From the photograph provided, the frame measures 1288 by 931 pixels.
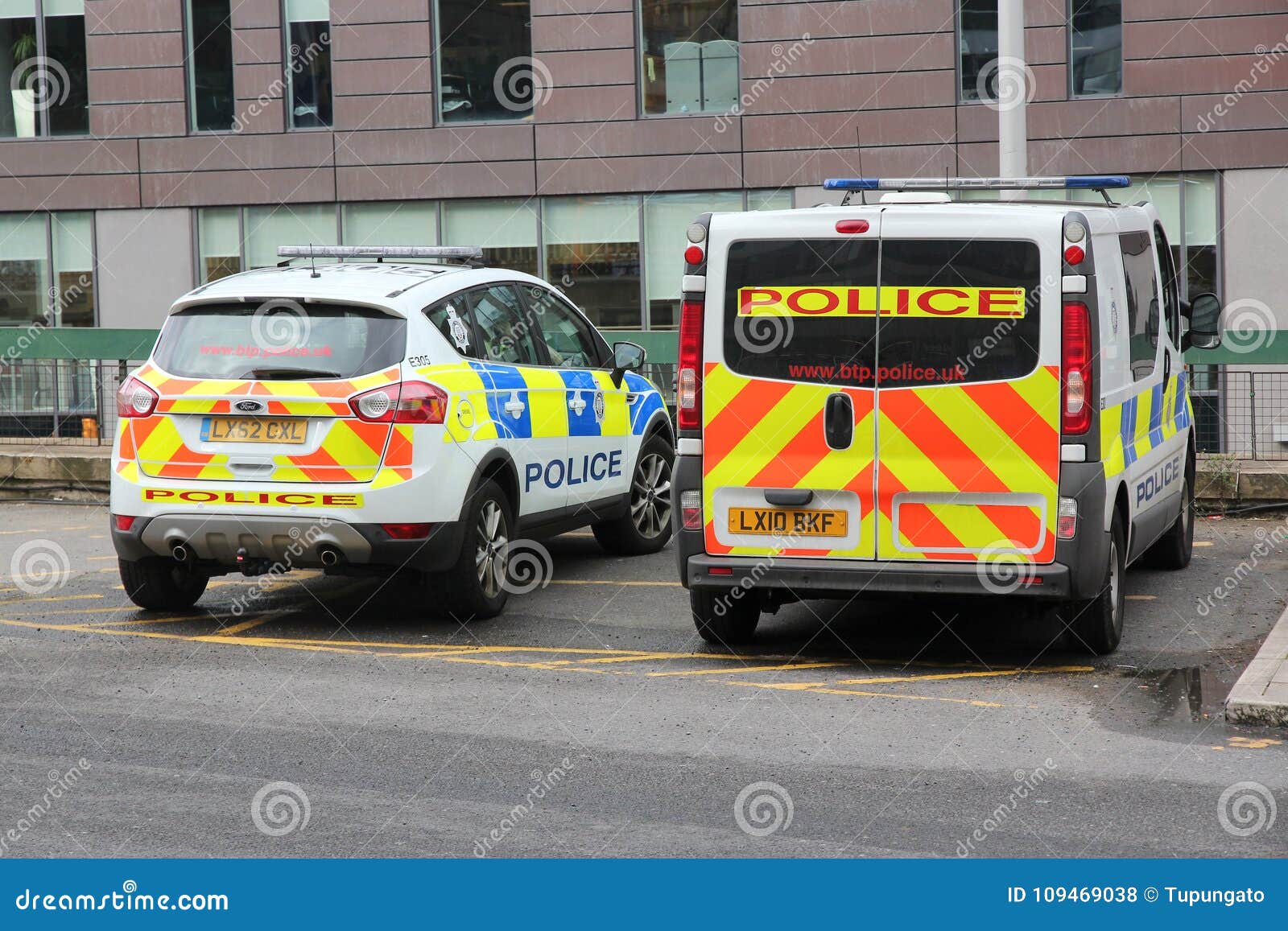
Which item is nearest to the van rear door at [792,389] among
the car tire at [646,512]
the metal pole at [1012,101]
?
the car tire at [646,512]

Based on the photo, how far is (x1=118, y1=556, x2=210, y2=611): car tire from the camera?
913 centimetres

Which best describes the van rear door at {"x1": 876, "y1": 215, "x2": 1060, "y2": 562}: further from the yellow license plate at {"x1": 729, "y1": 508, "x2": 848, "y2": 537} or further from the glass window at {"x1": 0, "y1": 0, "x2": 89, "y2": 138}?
the glass window at {"x1": 0, "y1": 0, "x2": 89, "y2": 138}

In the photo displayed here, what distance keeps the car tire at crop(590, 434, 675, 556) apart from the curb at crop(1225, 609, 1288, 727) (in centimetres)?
444

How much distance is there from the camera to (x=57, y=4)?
22734mm

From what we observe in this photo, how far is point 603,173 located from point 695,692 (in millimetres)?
14548

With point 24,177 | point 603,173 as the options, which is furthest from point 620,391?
point 24,177

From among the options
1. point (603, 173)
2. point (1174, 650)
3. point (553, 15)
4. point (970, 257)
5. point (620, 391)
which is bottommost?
point (1174, 650)

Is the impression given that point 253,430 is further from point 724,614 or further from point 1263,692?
point 1263,692

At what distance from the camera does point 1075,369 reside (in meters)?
7.48

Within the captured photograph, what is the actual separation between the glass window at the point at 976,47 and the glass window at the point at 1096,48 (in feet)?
2.93

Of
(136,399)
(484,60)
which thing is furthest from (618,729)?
(484,60)

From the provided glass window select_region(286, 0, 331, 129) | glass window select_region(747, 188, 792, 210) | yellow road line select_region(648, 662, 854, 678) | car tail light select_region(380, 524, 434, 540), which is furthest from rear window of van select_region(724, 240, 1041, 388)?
glass window select_region(286, 0, 331, 129)

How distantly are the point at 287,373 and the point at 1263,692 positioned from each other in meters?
4.66

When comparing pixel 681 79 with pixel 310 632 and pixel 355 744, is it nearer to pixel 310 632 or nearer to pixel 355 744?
pixel 310 632
